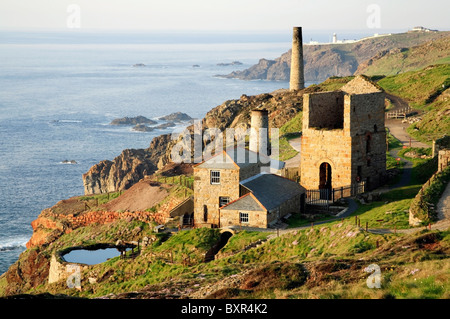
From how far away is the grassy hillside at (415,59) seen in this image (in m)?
141

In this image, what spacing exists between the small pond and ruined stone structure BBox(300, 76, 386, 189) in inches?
600

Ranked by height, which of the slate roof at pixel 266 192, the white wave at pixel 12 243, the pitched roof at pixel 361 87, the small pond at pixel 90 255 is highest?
the pitched roof at pixel 361 87

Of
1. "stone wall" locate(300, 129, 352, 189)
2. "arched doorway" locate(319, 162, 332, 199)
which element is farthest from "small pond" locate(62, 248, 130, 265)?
"arched doorway" locate(319, 162, 332, 199)

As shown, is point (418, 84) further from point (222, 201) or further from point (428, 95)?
point (222, 201)

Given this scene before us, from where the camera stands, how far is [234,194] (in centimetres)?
4556

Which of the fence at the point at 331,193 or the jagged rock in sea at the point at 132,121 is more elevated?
the fence at the point at 331,193

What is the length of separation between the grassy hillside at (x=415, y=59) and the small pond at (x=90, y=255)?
300ft

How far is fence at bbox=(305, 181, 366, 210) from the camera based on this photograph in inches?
1928

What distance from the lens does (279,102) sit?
9969cm

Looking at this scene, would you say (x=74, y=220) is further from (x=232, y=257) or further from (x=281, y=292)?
(x=281, y=292)

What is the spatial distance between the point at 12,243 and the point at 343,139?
45.2m

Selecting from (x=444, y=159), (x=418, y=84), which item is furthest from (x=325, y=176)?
(x=418, y=84)

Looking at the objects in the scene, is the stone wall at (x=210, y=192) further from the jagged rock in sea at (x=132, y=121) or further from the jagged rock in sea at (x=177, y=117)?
the jagged rock in sea at (x=177, y=117)

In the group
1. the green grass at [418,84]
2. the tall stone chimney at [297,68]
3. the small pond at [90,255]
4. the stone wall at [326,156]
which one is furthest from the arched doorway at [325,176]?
the tall stone chimney at [297,68]
